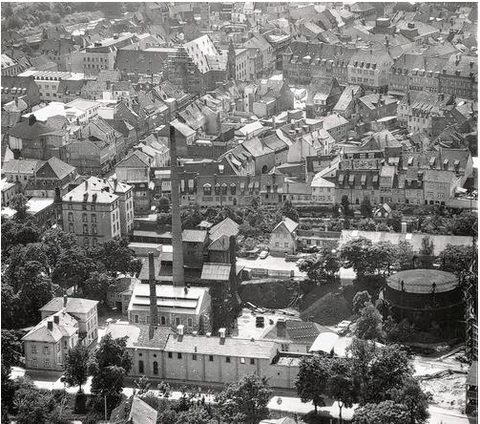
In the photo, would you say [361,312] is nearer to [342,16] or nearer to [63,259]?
[63,259]

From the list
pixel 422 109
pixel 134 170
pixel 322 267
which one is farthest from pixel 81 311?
pixel 422 109

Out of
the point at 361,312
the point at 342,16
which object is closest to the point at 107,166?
the point at 361,312

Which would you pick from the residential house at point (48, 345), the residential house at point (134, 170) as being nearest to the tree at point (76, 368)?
the residential house at point (48, 345)

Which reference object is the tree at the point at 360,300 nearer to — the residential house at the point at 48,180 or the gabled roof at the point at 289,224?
the gabled roof at the point at 289,224

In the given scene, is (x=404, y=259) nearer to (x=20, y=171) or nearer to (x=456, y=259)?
(x=456, y=259)

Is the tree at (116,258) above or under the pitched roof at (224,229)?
under
